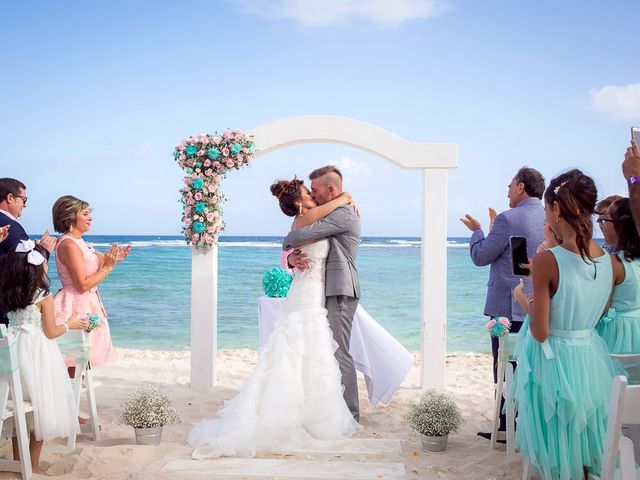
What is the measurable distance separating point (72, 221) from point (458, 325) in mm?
14652

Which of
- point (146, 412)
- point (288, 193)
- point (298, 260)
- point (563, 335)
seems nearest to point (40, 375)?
point (146, 412)

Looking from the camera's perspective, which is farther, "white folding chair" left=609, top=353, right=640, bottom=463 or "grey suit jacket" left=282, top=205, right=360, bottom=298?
"grey suit jacket" left=282, top=205, right=360, bottom=298

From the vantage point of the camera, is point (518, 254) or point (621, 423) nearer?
point (621, 423)

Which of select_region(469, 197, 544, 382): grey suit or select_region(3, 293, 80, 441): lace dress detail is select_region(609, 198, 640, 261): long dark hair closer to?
select_region(469, 197, 544, 382): grey suit

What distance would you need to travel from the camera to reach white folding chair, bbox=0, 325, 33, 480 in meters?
3.76

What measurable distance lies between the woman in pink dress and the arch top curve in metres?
2.27

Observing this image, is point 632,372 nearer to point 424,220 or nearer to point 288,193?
point 288,193

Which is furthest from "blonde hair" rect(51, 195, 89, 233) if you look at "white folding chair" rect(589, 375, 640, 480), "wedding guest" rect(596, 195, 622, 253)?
"white folding chair" rect(589, 375, 640, 480)

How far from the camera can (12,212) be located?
5.02 m

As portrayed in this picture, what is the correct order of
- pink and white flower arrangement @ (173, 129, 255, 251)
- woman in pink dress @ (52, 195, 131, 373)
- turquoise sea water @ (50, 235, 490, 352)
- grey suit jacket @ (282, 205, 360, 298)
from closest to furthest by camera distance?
woman in pink dress @ (52, 195, 131, 373) → grey suit jacket @ (282, 205, 360, 298) → pink and white flower arrangement @ (173, 129, 255, 251) → turquoise sea water @ (50, 235, 490, 352)

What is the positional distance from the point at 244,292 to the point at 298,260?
1873 centimetres

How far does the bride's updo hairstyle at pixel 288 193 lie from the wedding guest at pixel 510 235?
1.44m

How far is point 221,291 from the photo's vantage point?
930 inches

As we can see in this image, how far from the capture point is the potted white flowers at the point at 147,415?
4.73 meters
